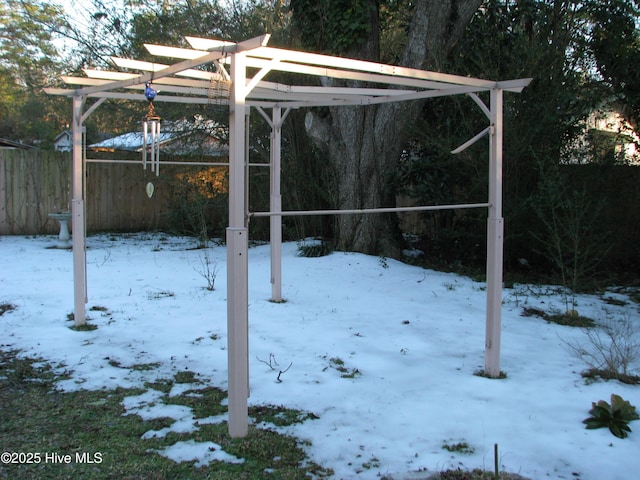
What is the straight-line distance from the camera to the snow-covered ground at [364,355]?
10.0 feet

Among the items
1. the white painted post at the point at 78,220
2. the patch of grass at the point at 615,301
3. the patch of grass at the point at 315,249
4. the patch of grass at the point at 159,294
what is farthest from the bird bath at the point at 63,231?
the patch of grass at the point at 615,301

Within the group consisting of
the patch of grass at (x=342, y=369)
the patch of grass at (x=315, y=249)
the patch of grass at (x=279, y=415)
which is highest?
the patch of grass at (x=315, y=249)

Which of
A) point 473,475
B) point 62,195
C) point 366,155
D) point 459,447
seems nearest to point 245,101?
point 459,447

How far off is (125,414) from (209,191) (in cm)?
857

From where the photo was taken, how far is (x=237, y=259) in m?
3.21

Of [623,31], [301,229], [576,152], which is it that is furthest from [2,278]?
[623,31]

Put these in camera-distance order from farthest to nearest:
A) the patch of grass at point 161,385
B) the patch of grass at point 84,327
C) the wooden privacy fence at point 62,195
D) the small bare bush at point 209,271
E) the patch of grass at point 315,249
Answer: the wooden privacy fence at point 62,195 < the patch of grass at point 315,249 < the small bare bush at point 209,271 < the patch of grass at point 84,327 < the patch of grass at point 161,385

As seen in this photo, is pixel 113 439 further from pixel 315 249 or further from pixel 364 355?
pixel 315 249

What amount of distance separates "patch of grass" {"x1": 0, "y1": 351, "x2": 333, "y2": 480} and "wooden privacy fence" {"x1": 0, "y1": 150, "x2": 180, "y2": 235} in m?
9.21

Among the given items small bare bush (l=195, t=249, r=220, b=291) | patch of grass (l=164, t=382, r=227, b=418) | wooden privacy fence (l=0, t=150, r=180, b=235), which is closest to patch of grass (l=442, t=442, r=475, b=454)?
patch of grass (l=164, t=382, r=227, b=418)

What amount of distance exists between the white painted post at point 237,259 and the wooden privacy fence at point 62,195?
32.6 feet

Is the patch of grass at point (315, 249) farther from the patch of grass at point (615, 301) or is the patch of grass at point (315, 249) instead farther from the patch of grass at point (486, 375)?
the patch of grass at point (486, 375)

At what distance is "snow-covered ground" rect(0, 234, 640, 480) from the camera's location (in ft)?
10.0

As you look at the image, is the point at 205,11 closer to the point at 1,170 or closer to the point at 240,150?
the point at 1,170
